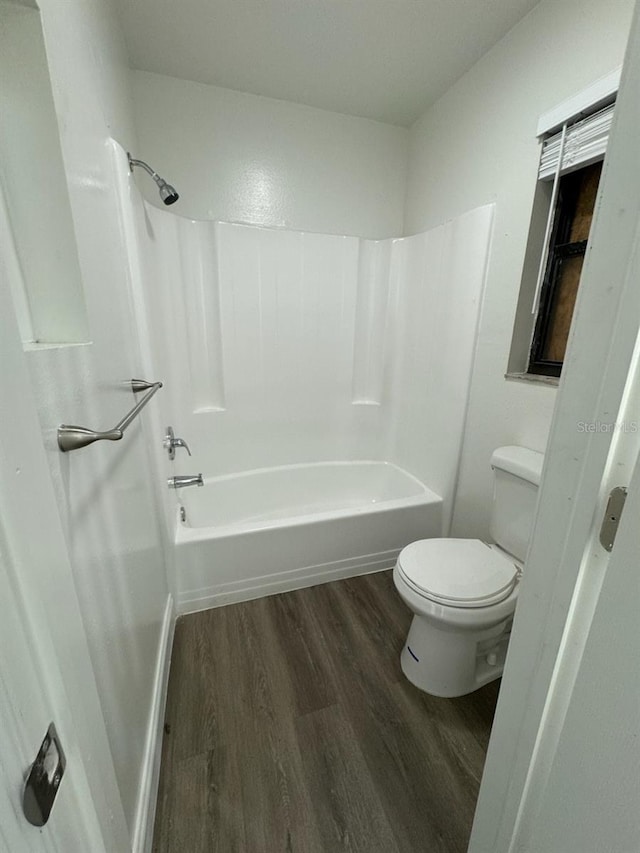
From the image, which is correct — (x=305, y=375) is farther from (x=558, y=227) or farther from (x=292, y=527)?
(x=558, y=227)

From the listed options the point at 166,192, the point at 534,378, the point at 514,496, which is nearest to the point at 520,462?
the point at 514,496

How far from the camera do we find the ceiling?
1.34 meters

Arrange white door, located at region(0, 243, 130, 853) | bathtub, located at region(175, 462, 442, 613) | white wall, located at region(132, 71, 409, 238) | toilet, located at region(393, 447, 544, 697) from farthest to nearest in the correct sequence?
white wall, located at region(132, 71, 409, 238) < bathtub, located at region(175, 462, 442, 613) < toilet, located at region(393, 447, 544, 697) < white door, located at region(0, 243, 130, 853)

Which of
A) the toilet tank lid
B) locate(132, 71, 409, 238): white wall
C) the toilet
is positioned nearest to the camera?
the toilet

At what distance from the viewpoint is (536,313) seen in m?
1.52

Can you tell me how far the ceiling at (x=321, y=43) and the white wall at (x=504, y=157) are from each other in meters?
0.13

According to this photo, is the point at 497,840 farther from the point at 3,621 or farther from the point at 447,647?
the point at 3,621

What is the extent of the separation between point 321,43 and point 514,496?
209 cm

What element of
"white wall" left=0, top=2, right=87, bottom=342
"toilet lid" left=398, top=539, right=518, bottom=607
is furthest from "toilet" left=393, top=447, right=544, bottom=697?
"white wall" left=0, top=2, right=87, bottom=342

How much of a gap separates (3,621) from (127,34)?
7.27 feet

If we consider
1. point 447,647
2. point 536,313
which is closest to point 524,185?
point 536,313

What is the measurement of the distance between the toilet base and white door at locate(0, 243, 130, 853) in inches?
43.6

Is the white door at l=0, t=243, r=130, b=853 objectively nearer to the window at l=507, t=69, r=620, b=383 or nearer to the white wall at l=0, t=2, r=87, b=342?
the white wall at l=0, t=2, r=87, b=342

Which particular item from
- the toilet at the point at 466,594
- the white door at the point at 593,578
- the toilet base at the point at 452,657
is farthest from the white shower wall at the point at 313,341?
the white door at the point at 593,578
